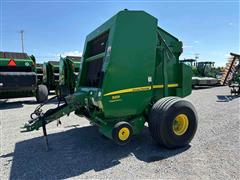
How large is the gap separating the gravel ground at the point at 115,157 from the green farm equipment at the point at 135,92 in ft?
1.06

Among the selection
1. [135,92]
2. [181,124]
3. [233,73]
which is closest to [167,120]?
[181,124]

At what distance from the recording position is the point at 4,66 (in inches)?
376

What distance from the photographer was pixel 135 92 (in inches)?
158

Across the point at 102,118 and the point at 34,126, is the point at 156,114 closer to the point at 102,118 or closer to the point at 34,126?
the point at 102,118

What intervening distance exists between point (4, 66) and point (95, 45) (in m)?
5.90

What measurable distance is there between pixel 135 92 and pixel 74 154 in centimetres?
146

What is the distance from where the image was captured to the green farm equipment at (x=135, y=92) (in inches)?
150

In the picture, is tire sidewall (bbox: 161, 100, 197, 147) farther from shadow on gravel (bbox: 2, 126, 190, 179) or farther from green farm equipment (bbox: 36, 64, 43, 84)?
green farm equipment (bbox: 36, 64, 43, 84)

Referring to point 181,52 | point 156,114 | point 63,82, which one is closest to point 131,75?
point 156,114

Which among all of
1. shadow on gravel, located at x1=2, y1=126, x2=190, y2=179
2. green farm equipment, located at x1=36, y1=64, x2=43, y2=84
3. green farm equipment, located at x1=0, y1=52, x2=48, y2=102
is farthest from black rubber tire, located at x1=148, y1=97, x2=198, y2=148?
green farm equipment, located at x1=36, y1=64, x2=43, y2=84

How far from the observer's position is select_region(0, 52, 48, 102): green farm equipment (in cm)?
923

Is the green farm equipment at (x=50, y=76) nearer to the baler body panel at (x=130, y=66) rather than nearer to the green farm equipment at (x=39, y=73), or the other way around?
the green farm equipment at (x=39, y=73)

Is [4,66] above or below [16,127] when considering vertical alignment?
above

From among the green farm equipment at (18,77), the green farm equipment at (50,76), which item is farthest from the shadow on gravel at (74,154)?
the green farm equipment at (50,76)
